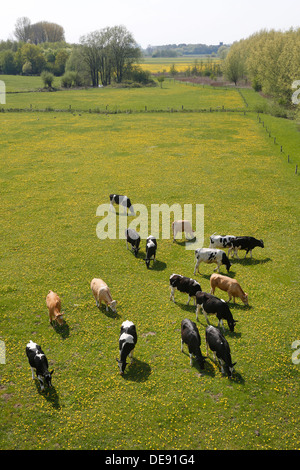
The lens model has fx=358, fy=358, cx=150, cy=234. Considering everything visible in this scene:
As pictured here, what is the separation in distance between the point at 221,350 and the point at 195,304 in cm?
503

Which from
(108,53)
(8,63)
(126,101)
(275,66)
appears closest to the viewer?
(275,66)

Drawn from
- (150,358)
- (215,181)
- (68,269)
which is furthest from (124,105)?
(150,358)

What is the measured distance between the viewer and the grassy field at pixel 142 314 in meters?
12.7

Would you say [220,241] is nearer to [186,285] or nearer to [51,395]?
[186,285]

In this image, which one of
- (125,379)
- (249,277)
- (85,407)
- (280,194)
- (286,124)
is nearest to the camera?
(85,407)

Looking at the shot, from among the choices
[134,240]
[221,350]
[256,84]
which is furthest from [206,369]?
[256,84]

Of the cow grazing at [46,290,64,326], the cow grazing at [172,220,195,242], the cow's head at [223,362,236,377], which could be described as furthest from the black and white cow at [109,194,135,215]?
the cow's head at [223,362,236,377]

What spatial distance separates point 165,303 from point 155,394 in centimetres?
601

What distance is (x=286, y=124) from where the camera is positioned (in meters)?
62.6

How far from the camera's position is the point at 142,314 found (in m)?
18.4

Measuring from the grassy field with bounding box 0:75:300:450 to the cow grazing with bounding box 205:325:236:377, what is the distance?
39cm

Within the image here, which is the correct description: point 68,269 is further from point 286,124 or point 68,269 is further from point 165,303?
point 286,124

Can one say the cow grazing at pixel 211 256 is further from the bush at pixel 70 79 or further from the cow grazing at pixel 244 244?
the bush at pixel 70 79

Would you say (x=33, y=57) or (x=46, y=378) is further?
(x=33, y=57)
